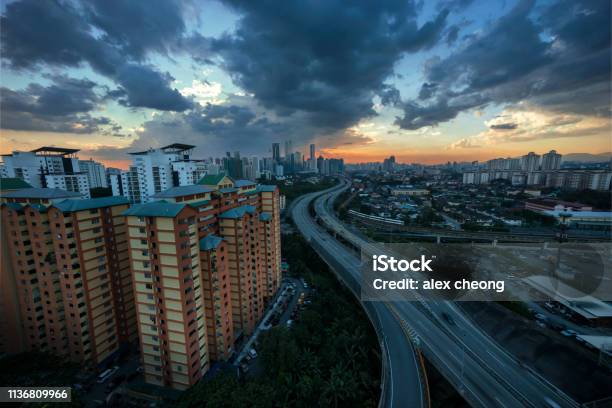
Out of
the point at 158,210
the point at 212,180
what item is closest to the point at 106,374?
the point at 158,210

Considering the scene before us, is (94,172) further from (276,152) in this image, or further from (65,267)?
(276,152)

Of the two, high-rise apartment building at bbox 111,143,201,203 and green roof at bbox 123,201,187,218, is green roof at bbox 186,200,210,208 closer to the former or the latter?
green roof at bbox 123,201,187,218

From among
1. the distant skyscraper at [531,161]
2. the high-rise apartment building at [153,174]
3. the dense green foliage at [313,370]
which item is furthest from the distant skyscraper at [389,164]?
the dense green foliage at [313,370]

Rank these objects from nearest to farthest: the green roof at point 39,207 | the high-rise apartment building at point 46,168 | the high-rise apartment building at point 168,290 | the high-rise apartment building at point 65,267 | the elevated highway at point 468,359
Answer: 1. the high-rise apartment building at point 168,290
2. the elevated highway at point 468,359
3. the green roof at point 39,207
4. the high-rise apartment building at point 65,267
5. the high-rise apartment building at point 46,168

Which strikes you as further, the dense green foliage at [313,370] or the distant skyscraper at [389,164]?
the distant skyscraper at [389,164]

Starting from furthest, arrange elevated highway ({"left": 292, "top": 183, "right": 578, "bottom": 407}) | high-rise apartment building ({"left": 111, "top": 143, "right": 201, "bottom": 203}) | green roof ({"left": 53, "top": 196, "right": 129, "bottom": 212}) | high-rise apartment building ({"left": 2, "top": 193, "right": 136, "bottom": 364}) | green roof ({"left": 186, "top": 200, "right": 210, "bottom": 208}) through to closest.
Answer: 1. high-rise apartment building ({"left": 111, "top": 143, "right": 201, "bottom": 203})
2. green roof ({"left": 186, "top": 200, "right": 210, "bottom": 208})
3. high-rise apartment building ({"left": 2, "top": 193, "right": 136, "bottom": 364})
4. green roof ({"left": 53, "top": 196, "right": 129, "bottom": 212})
5. elevated highway ({"left": 292, "top": 183, "right": 578, "bottom": 407})

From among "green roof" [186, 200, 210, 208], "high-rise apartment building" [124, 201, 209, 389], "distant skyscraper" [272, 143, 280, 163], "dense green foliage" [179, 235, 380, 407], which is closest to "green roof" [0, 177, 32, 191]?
"high-rise apartment building" [124, 201, 209, 389]

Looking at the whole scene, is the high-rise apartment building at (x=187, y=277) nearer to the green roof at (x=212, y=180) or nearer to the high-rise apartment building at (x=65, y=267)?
the green roof at (x=212, y=180)

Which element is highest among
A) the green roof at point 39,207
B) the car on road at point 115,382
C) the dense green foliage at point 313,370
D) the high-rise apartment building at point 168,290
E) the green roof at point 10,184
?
the green roof at point 10,184

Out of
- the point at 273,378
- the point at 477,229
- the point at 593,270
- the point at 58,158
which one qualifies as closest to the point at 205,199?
the point at 273,378
